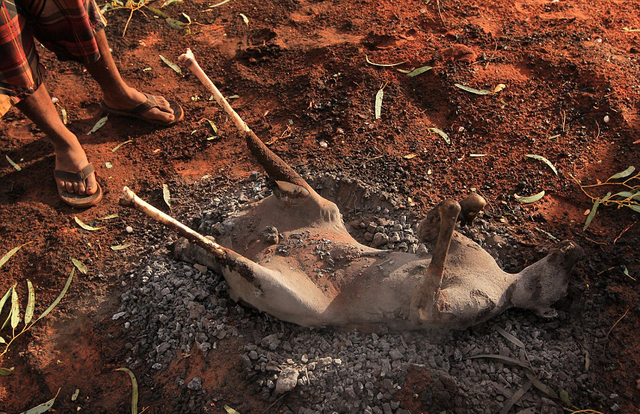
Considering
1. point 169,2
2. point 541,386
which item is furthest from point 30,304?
point 169,2

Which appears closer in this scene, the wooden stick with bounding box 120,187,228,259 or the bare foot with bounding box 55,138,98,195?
the wooden stick with bounding box 120,187,228,259

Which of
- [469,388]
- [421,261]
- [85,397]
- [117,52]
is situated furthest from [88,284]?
[117,52]

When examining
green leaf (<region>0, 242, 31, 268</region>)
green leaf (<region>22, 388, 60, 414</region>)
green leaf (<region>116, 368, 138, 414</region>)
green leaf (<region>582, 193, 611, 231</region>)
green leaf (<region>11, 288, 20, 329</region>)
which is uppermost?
green leaf (<region>582, 193, 611, 231</region>)

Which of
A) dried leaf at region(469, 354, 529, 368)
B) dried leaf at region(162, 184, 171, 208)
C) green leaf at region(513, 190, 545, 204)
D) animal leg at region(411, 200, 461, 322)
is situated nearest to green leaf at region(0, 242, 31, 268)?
dried leaf at region(162, 184, 171, 208)

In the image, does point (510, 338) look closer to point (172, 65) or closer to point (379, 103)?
point (379, 103)

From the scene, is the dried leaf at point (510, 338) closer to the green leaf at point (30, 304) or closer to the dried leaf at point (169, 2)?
the green leaf at point (30, 304)

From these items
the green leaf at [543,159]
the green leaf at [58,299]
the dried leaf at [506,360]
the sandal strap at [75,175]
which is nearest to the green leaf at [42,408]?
the green leaf at [58,299]

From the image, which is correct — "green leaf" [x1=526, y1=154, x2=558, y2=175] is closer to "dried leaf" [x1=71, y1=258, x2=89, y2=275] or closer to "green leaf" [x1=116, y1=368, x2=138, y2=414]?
"green leaf" [x1=116, y1=368, x2=138, y2=414]

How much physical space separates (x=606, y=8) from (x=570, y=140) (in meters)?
1.93

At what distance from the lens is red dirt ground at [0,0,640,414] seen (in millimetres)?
2459

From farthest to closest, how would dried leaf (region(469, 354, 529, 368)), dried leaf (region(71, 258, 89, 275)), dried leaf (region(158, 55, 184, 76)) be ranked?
dried leaf (region(158, 55, 184, 76)), dried leaf (region(71, 258, 89, 275)), dried leaf (region(469, 354, 529, 368))

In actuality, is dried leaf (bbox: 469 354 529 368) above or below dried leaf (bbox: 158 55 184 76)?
below

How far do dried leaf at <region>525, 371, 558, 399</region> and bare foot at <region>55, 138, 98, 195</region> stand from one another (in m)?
2.91

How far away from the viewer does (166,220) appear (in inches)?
73.3
